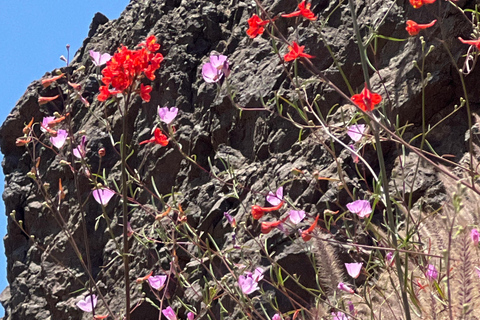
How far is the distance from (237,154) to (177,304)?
1077 millimetres

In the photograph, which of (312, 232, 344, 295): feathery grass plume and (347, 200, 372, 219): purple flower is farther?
(347, 200, 372, 219): purple flower

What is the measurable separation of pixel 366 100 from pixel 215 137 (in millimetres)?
2889

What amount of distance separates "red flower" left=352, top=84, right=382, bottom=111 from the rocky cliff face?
1.35 meters

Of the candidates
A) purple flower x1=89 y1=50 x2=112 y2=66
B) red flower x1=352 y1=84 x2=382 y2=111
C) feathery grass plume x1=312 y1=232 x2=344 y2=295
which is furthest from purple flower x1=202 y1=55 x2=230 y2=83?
red flower x1=352 y1=84 x2=382 y2=111

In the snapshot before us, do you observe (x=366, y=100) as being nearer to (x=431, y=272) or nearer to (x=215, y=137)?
(x=431, y=272)

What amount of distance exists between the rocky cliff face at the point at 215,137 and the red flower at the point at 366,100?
1355mm

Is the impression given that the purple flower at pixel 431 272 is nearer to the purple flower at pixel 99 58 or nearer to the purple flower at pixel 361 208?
the purple flower at pixel 361 208

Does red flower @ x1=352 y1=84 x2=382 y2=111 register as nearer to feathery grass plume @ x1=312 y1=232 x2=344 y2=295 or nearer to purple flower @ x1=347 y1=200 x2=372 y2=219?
feathery grass plume @ x1=312 y1=232 x2=344 y2=295

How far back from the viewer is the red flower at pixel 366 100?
1.19 metres

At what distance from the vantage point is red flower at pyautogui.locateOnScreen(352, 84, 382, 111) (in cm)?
119

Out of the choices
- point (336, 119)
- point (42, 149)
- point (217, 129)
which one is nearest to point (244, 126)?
point (217, 129)

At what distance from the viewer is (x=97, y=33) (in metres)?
5.63

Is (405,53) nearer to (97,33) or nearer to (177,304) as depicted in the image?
(177,304)

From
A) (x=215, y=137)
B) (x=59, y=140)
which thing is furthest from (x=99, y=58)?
(x=215, y=137)
